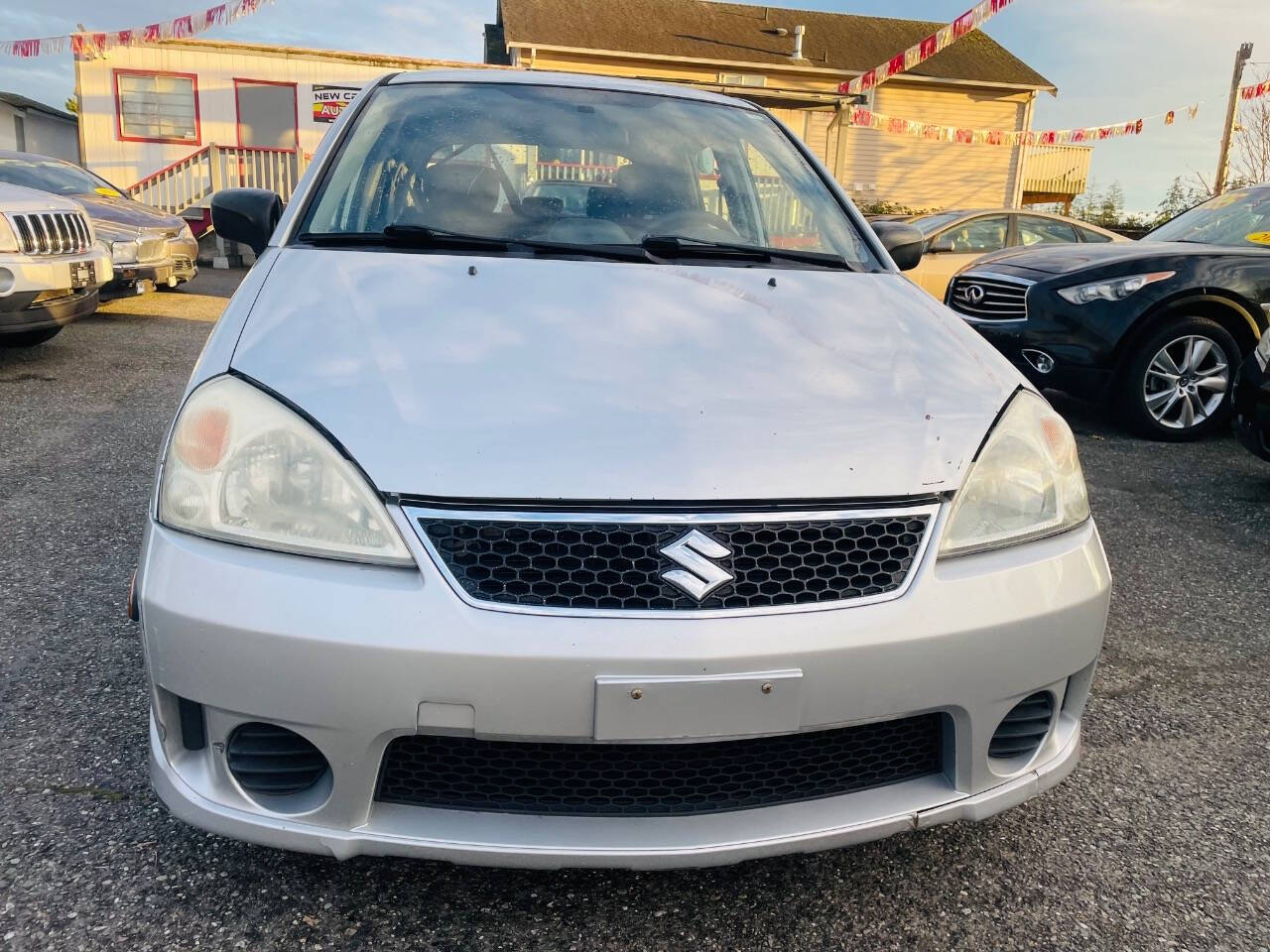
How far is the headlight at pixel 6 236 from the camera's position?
556 centimetres

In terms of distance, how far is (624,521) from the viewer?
1.45m

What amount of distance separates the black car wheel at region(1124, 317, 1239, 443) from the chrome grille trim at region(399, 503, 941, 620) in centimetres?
491

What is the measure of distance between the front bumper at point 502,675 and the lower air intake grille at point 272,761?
0.02 metres

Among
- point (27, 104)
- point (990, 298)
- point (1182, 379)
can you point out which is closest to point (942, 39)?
point (990, 298)

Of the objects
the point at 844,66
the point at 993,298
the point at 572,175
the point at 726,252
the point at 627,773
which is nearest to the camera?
the point at 627,773

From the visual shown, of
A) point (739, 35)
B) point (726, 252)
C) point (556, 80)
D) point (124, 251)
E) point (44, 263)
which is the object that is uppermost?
point (739, 35)

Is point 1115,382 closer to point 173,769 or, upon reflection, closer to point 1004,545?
point 1004,545

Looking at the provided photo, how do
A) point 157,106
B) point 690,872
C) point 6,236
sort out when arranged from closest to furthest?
point 690,872, point 6,236, point 157,106

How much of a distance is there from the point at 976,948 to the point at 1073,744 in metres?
0.41

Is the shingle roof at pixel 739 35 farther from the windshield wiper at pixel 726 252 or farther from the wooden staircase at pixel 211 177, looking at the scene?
the windshield wiper at pixel 726 252

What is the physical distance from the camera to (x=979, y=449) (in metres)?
1.69

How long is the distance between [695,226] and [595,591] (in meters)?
1.45

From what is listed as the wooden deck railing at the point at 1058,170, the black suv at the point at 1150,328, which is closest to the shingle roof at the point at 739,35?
the wooden deck railing at the point at 1058,170

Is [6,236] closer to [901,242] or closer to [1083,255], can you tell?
[901,242]
